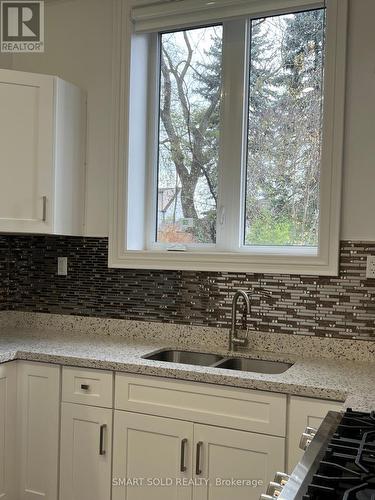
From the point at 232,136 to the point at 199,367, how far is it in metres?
1.21

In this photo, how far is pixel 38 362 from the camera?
2.36m

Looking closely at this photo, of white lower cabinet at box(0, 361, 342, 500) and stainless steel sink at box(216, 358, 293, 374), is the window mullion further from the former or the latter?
white lower cabinet at box(0, 361, 342, 500)

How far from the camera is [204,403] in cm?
205

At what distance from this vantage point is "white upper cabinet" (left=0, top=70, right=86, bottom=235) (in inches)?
102

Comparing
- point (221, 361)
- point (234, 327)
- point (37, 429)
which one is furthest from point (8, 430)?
point (234, 327)

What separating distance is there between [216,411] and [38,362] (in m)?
0.84

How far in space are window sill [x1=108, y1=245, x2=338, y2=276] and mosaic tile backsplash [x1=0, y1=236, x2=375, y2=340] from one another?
0.04m

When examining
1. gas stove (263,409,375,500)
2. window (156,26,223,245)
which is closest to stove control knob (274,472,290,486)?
gas stove (263,409,375,500)

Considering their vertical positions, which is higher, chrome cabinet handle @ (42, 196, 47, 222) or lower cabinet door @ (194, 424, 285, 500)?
chrome cabinet handle @ (42, 196, 47, 222)

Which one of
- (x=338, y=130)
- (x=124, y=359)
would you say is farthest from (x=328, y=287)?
(x=124, y=359)

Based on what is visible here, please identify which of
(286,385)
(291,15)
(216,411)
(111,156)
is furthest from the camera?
(111,156)

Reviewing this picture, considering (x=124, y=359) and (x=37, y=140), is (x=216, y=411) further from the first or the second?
(x=37, y=140)

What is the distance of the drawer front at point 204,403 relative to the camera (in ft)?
6.39

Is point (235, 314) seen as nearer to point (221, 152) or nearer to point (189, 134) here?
point (221, 152)
